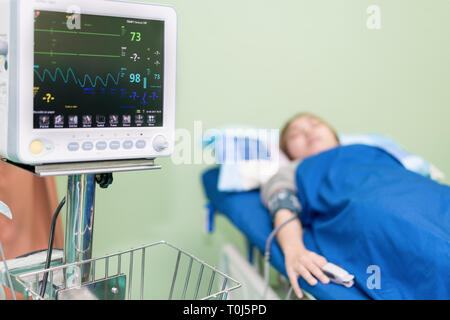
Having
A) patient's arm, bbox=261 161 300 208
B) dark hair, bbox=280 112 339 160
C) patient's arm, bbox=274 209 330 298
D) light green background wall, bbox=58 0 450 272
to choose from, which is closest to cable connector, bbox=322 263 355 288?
patient's arm, bbox=274 209 330 298

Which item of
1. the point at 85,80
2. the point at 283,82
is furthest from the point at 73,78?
the point at 283,82

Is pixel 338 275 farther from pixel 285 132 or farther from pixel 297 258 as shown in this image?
pixel 285 132

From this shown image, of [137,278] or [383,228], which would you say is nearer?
[137,278]

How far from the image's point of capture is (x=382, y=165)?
1.14 m

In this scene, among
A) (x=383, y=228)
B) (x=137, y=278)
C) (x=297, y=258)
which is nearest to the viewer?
(x=137, y=278)

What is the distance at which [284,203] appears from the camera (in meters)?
1.17

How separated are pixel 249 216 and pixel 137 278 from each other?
1.96ft

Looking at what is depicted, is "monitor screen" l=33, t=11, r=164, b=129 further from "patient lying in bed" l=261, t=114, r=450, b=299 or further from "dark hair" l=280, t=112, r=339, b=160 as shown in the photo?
"dark hair" l=280, t=112, r=339, b=160

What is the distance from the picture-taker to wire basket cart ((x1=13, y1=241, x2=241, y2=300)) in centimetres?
56

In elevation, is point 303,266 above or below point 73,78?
below

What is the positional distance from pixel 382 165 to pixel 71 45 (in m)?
0.89

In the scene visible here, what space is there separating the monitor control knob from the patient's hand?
0.47m
